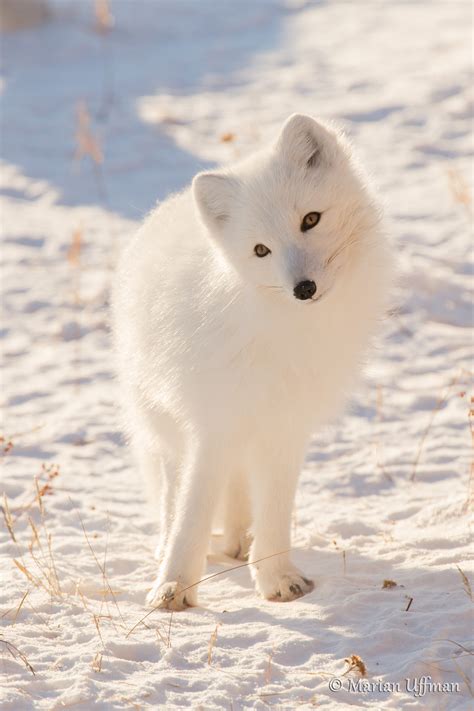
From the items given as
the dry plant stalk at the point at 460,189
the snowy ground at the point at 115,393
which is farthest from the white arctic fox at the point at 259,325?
the dry plant stalk at the point at 460,189

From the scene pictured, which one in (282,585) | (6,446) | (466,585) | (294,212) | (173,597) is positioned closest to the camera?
(294,212)

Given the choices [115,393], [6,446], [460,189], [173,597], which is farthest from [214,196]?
[460,189]

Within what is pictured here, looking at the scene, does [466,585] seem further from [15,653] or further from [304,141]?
[304,141]

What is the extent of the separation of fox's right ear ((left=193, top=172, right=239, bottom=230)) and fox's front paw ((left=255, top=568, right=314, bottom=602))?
1.32 metres

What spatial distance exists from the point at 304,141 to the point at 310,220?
315 millimetres

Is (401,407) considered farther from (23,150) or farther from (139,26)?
(139,26)

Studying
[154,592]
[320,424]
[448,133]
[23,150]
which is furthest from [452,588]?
[23,150]

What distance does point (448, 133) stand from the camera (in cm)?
824

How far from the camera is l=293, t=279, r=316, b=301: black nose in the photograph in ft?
9.60

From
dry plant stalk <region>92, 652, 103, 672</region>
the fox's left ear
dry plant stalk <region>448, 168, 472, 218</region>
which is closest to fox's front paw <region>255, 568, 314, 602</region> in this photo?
dry plant stalk <region>92, 652, 103, 672</region>

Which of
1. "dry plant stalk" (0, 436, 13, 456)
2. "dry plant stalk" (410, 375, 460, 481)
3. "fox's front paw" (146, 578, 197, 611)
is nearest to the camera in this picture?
Answer: "fox's front paw" (146, 578, 197, 611)

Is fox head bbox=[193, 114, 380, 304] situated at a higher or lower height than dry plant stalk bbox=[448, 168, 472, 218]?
lower

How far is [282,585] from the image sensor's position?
3545mm

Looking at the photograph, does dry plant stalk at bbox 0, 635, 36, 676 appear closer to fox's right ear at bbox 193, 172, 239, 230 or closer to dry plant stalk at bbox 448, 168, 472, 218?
fox's right ear at bbox 193, 172, 239, 230
